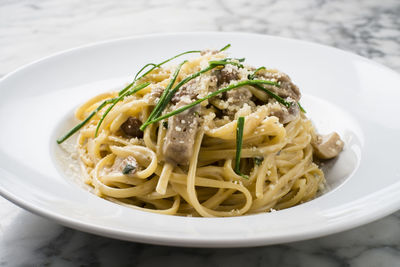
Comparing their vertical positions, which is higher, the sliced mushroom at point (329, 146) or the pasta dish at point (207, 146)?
the pasta dish at point (207, 146)

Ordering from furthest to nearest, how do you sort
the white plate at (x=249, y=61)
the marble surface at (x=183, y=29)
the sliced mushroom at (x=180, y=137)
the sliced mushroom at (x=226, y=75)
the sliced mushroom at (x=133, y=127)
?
the sliced mushroom at (x=133, y=127)
the sliced mushroom at (x=226, y=75)
the sliced mushroom at (x=180, y=137)
the marble surface at (x=183, y=29)
the white plate at (x=249, y=61)

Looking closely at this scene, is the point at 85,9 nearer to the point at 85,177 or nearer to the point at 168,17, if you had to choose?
the point at 168,17

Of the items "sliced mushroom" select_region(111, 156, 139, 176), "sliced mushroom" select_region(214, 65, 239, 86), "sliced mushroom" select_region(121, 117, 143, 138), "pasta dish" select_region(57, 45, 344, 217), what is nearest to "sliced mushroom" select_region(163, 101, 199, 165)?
"pasta dish" select_region(57, 45, 344, 217)

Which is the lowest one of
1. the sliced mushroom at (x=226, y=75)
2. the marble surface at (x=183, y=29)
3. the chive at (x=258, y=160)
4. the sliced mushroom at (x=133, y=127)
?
the marble surface at (x=183, y=29)

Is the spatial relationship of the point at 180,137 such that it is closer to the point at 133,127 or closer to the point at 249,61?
the point at 133,127

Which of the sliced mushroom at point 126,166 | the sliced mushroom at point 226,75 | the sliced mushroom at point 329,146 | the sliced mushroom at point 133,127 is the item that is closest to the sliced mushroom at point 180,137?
the sliced mushroom at point 126,166

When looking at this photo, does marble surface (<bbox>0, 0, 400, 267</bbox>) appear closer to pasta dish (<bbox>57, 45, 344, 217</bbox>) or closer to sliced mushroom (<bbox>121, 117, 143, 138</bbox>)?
pasta dish (<bbox>57, 45, 344, 217</bbox>)

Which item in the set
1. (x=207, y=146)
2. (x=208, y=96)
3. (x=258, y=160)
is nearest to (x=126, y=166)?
(x=207, y=146)

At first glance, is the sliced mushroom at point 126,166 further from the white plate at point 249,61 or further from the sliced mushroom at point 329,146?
the sliced mushroom at point 329,146
